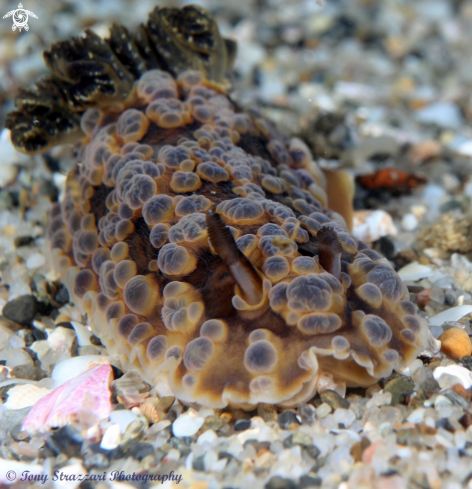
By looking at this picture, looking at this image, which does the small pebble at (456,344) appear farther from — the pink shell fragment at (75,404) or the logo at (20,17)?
the logo at (20,17)

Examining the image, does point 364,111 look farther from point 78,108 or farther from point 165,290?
point 165,290

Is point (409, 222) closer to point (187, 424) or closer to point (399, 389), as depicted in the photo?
point (399, 389)

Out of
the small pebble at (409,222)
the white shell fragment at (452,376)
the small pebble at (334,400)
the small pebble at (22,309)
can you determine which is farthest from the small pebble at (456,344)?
the small pebble at (22,309)

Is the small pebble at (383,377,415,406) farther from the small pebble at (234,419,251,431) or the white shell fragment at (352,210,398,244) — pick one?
the white shell fragment at (352,210,398,244)

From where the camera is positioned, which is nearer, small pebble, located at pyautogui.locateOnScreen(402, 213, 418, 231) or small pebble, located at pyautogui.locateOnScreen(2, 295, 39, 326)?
small pebble, located at pyautogui.locateOnScreen(2, 295, 39, 326)

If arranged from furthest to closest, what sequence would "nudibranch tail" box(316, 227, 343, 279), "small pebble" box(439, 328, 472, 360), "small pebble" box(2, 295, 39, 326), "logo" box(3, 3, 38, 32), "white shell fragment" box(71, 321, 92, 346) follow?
1. "logo" box(3, 3, 38, 32)
2. "small pebble" box(2, 295, 39, 326)
3. "white shell fragment" box(71, 321, 92, 346)
4. "small pebble" box(439, 328, 472, 360)
5. "nudibranch tail" box(316, 227, 343, 279)

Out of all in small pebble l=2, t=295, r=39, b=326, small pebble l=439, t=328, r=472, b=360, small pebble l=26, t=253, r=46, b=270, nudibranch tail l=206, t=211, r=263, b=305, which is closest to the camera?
nudibranch tail l=206, t=211, r=263, b=305

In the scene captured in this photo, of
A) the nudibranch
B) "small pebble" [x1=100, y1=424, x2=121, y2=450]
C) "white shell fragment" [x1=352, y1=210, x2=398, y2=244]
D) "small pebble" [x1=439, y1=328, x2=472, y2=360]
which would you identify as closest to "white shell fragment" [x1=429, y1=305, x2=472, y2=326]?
"small pebble" [x1=439, y1=328, x2=472, y2=360]
